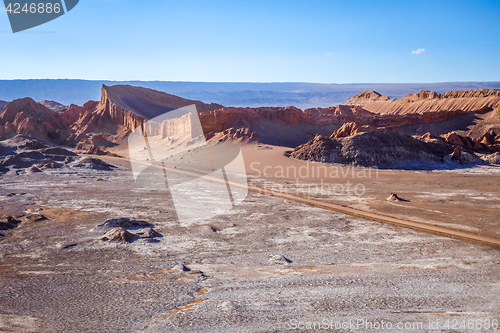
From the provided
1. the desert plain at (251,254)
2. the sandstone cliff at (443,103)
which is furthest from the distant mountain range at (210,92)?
the desert plain at (251,254)

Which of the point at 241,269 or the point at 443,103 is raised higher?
the point at 443,103

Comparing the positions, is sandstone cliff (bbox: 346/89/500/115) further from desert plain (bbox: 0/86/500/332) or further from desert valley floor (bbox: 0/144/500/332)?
desert valley floor (bbox: 0/144/500/332)

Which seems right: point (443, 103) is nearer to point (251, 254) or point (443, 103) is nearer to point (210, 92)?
point (251, 254)

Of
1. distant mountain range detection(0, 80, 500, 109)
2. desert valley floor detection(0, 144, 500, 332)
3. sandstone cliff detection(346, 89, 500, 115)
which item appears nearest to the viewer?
desert valley floor detection(0, 144, 500, 332)

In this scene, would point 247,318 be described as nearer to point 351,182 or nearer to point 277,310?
point 277,310

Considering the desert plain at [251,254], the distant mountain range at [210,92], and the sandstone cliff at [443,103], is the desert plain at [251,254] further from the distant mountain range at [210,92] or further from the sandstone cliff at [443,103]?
the distant mountain range at [210,92]

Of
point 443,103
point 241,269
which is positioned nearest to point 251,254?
point 241,269

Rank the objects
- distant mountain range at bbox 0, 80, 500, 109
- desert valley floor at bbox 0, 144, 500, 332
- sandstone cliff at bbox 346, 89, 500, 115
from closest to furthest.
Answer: desert valley floor at bbox 0, 144, 500, 332
sandstone cliff at bbox 346, 89, 500, 115
distant mountain range at bbox 0, 80, 500, 109

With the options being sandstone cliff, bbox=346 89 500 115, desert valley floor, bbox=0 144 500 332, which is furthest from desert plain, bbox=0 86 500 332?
sandstone cliff, bbox=346 89 500 115

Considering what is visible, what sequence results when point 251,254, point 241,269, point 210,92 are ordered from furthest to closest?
point 210,92, point 251,254, point 241,269
